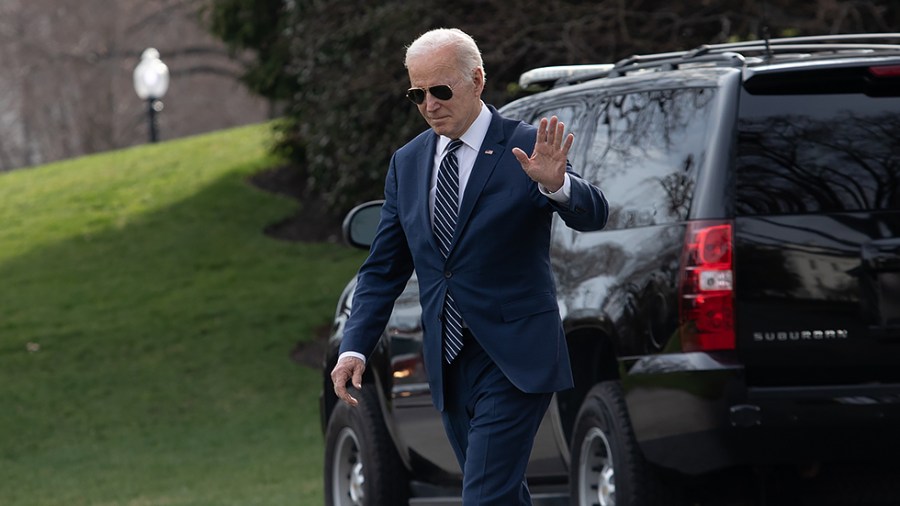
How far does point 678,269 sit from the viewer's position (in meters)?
6.08

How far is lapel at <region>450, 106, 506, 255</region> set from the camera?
206 inches

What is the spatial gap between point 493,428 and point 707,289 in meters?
1.13

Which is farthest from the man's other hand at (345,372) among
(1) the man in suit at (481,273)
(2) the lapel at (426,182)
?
(2) the lapel at (426,182)

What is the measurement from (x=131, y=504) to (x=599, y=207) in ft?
25.0

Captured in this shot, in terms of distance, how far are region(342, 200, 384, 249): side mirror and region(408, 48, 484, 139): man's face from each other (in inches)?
83.8

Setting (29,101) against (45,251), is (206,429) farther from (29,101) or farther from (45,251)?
(29,101)

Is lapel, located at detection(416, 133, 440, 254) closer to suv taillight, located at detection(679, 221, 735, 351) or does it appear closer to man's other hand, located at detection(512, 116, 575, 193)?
man's other hand, located at detection(512, 116, 575, 193)

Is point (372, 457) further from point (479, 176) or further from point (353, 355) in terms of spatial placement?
point (479, 176)

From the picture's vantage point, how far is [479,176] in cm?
523

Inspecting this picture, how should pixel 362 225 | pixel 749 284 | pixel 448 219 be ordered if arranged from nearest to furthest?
pixel 448 219 < pixel 749 284 < pixel 362 225

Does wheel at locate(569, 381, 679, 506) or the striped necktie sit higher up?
the striped necktie

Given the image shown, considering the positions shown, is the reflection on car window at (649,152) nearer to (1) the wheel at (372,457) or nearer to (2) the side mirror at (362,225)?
(2) the side mirror at (362,225)

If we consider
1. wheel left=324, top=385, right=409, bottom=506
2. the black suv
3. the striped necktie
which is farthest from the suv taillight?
wheel left=324, top=385, right=409, bottom=506

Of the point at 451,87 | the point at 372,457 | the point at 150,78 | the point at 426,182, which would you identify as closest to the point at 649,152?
the point at 426,182
